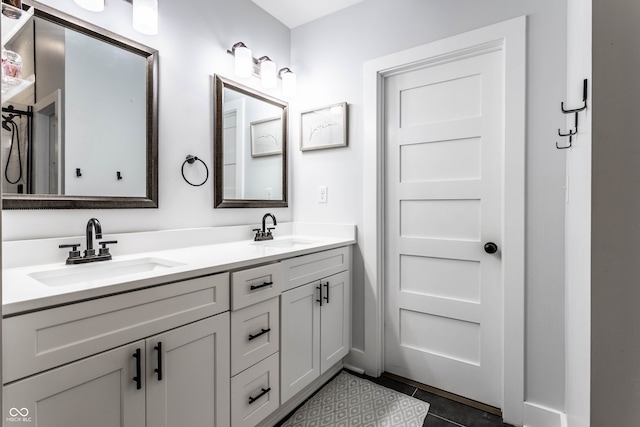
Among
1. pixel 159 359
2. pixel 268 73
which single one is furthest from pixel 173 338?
pixel 268 73

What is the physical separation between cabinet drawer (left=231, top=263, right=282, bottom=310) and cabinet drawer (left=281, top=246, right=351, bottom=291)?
66mm

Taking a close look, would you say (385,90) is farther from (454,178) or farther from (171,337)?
(171,337)

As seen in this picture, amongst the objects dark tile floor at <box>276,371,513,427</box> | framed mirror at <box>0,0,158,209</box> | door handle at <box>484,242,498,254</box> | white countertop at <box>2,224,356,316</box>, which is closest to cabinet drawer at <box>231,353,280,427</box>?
dark tile floor at <box>276,371,513,427</box>

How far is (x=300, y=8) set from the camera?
218cm

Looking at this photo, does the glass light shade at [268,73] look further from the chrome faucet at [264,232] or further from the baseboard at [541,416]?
the baseboard at [541,416]

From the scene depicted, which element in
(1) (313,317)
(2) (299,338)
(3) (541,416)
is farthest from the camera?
(1) (313,317)

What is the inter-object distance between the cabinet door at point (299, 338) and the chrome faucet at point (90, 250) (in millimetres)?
794

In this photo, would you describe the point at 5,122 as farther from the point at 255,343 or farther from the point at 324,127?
the point at 324,127

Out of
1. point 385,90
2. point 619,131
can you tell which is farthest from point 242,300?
point 385,90

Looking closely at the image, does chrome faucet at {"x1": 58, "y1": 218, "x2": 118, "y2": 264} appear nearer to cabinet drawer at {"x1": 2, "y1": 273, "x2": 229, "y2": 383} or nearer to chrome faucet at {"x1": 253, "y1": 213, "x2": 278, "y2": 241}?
cabinet drawer at {"x1": 2, "y1": 273, "x2": 229, "y2": 383}

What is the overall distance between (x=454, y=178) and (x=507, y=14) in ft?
2.85

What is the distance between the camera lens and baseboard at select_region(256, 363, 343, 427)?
61.7 inches

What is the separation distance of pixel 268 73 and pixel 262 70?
4 cm

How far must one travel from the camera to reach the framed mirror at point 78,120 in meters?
1.21
